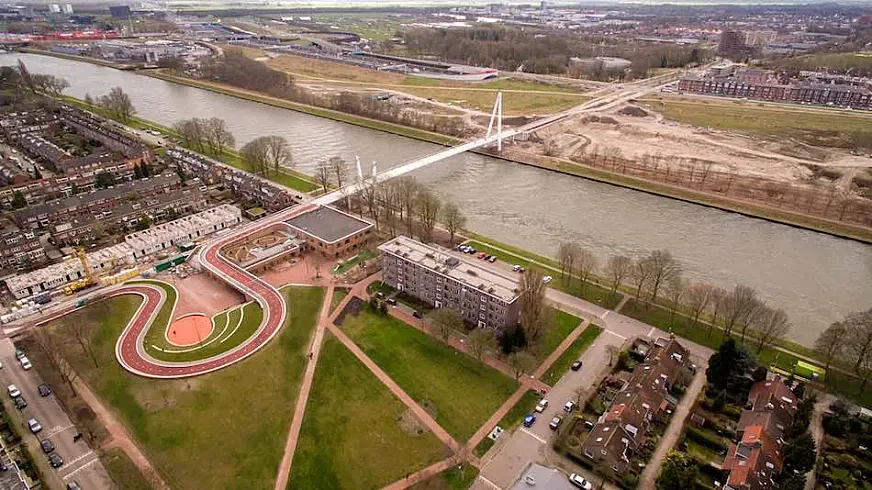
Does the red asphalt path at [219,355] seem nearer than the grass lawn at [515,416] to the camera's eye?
No

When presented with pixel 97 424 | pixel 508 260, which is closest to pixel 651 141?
pixel 508 260

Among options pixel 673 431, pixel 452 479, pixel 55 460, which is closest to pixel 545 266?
pixel 673 431

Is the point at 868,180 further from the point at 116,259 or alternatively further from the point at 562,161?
the point at 116,259

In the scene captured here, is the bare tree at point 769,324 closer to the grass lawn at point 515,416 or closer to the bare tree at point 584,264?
the bare tree at point 584,264

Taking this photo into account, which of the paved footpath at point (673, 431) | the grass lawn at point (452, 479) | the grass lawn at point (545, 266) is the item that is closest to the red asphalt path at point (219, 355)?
the grass lawn at point (452, 479)

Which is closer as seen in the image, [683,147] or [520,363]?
[520,363]

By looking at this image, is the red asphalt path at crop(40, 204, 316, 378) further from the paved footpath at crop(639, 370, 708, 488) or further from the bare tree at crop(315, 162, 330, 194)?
the paved footpath at crop(639, 370, 708, 488)

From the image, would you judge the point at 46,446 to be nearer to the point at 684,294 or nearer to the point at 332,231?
the point at 332,231
